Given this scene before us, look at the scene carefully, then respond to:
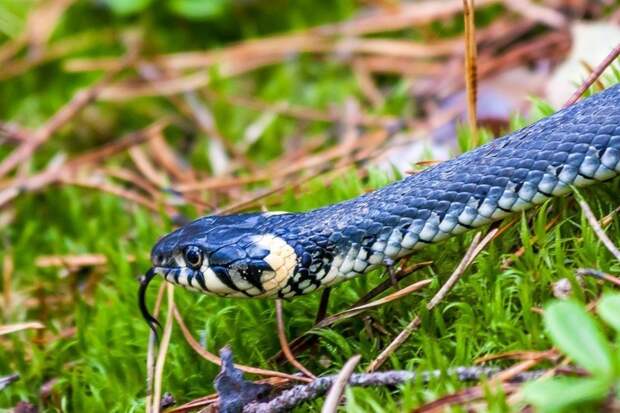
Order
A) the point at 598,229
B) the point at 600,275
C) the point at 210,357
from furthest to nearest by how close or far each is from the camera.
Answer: the point at 210,357, the point at 598,229, the point at 600,275

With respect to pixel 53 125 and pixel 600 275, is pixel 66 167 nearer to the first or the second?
pixel 53 125

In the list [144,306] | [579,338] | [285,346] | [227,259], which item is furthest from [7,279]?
[579,338]

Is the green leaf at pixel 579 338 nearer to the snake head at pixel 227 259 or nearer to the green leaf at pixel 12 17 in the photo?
the snake head at pixel 227 259

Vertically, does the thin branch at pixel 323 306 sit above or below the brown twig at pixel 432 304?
above

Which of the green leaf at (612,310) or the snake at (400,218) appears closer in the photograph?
the green leaf at (612,310)

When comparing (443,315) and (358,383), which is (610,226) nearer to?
(443,315)

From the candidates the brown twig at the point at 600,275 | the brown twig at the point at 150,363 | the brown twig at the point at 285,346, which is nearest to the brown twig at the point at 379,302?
the brown twig at the point at 285,346

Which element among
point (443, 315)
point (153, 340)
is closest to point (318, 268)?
point (443, 315)
